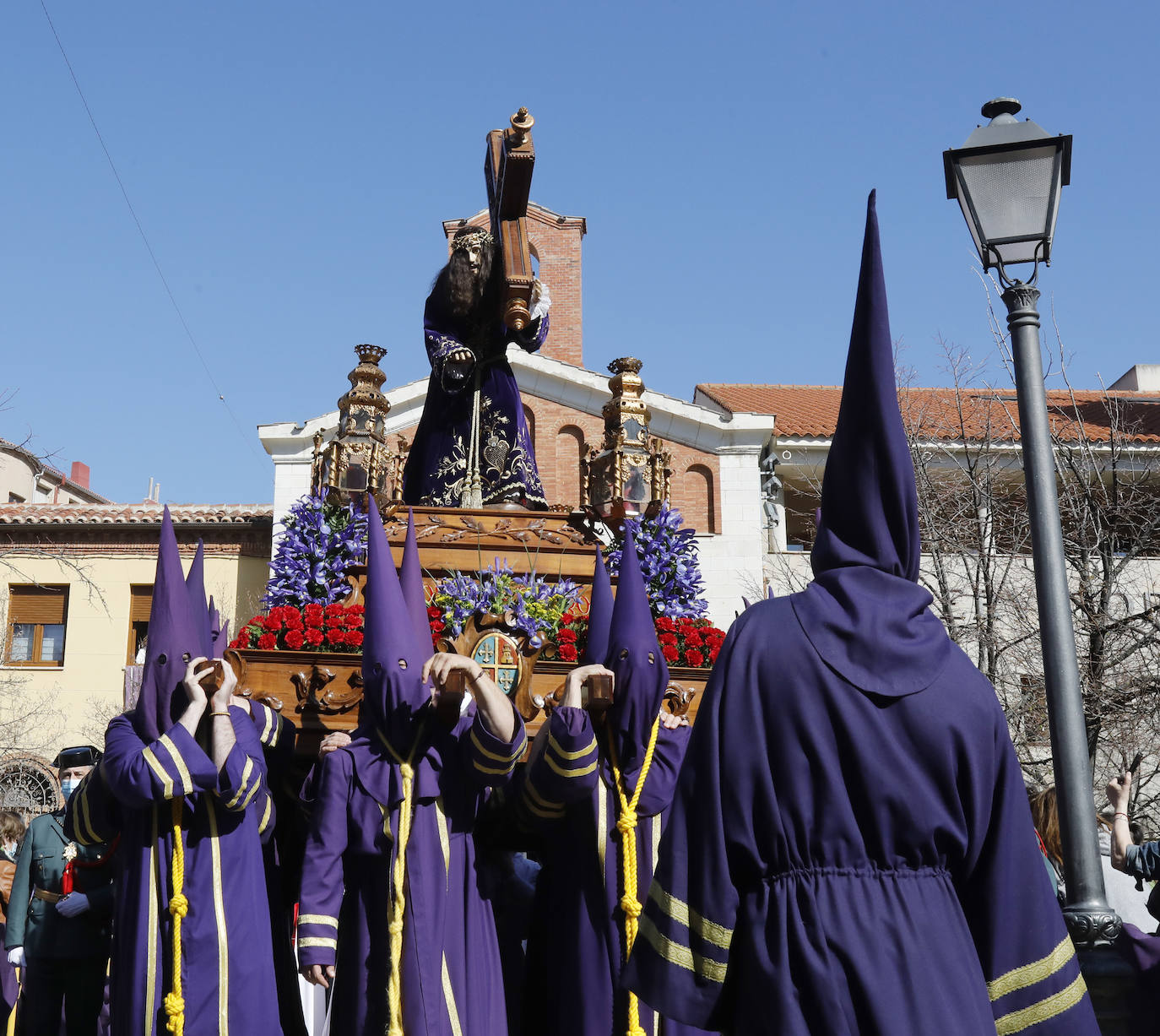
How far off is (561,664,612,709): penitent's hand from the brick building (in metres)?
18.2

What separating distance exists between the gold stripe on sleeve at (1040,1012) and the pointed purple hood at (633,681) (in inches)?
96.1

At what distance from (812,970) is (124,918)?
3229 millimetres

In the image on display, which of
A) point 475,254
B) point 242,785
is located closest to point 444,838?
point 242,785

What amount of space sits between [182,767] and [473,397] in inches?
150

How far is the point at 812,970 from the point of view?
2.41m

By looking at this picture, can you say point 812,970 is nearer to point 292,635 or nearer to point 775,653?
point 775,653

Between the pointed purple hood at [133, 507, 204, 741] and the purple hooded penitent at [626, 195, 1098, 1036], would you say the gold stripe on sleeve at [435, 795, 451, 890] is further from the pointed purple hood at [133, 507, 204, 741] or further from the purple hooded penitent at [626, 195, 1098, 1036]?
the purple hooded penitent at [626, 195, 1098, 1036]

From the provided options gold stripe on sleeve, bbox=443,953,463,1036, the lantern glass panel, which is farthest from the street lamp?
gold stripe on sleeve, bbox=443,953,463,1036

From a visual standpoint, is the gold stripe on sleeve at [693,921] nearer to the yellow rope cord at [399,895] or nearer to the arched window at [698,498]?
the yellow rope cord at [399,895]

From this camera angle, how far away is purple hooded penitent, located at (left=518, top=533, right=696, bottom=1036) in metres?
4.67

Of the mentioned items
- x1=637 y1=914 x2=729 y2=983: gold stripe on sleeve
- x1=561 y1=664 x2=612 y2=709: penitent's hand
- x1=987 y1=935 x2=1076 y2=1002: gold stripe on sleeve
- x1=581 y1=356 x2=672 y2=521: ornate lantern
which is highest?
x1=581 y1=356 x2=672 y2=521: ornate lantern

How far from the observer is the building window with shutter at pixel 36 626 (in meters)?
25.3

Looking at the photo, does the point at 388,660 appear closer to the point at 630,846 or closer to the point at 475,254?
the point at 630,846

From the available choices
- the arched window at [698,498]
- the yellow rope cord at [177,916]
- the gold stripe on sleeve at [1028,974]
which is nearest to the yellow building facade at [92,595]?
the arched window at [698,498]
